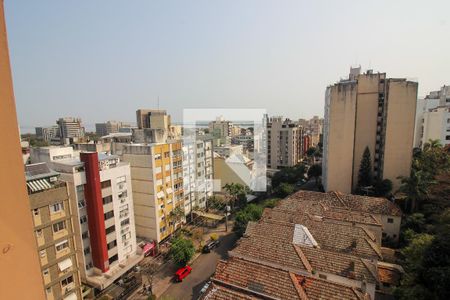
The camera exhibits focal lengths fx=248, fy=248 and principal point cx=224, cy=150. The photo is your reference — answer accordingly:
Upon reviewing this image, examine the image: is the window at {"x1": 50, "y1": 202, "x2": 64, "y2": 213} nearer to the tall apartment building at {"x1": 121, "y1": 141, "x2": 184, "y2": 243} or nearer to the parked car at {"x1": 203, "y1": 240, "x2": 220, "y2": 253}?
the tall apartment building at {"x1": 121, "y1": 141, "x2": 184, "y2": 243}

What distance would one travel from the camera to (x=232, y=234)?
3300 centimetres

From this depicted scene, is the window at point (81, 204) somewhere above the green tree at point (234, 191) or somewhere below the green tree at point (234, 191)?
above

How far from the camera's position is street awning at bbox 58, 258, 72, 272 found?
16.9 meters

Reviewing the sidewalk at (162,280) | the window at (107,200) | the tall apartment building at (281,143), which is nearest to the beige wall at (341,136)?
the tall apartment building at (281,143)

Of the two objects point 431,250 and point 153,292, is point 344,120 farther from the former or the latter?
point 153,292

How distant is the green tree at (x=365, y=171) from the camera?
39406 mm

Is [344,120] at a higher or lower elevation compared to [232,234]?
higher

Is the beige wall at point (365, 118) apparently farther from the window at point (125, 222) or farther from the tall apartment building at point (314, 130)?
the tall apartment building at point (314, 130)

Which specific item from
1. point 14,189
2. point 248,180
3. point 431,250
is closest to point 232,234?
point 248,180

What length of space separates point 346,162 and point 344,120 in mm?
6712

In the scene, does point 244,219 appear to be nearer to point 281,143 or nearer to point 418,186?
point 418,186

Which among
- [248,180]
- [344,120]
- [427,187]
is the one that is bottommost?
[248,180]

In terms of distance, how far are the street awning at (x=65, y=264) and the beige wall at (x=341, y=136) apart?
35.8 meters

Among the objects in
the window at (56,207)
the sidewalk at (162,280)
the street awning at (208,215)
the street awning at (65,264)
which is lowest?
the sidewalk at (162,280)
